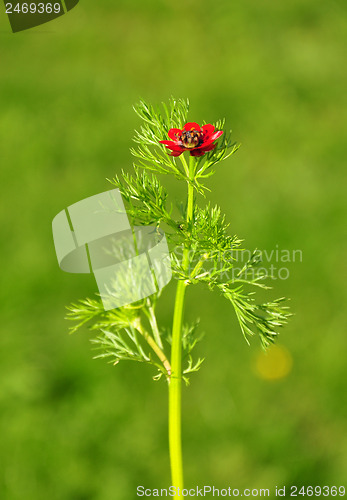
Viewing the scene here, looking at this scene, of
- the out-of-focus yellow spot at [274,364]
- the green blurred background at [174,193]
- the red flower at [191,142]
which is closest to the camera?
the red flower at [191,142]

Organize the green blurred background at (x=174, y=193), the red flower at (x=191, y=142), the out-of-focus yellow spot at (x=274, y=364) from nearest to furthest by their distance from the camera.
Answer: the red flower at (x=191, y=142) < the green blurred background at (x=174, y=193) < the out-of-focus yellow spot at (x=274, y=364)

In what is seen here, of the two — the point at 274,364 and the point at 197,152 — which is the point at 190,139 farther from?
the point at 274,364

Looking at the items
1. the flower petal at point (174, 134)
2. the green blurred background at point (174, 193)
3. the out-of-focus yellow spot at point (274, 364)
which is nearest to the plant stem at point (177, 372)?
the flower petal at point (174, 134)

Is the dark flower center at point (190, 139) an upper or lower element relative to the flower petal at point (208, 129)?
lower

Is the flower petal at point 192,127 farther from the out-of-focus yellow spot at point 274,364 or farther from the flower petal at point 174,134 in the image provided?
the out-of-focus yellow spot at point 274,364

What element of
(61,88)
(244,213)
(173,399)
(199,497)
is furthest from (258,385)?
(61,88)

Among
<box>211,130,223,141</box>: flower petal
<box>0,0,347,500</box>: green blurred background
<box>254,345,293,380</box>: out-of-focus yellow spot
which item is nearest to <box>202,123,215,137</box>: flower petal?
<box>211,130,223,141</box>: flower petal
